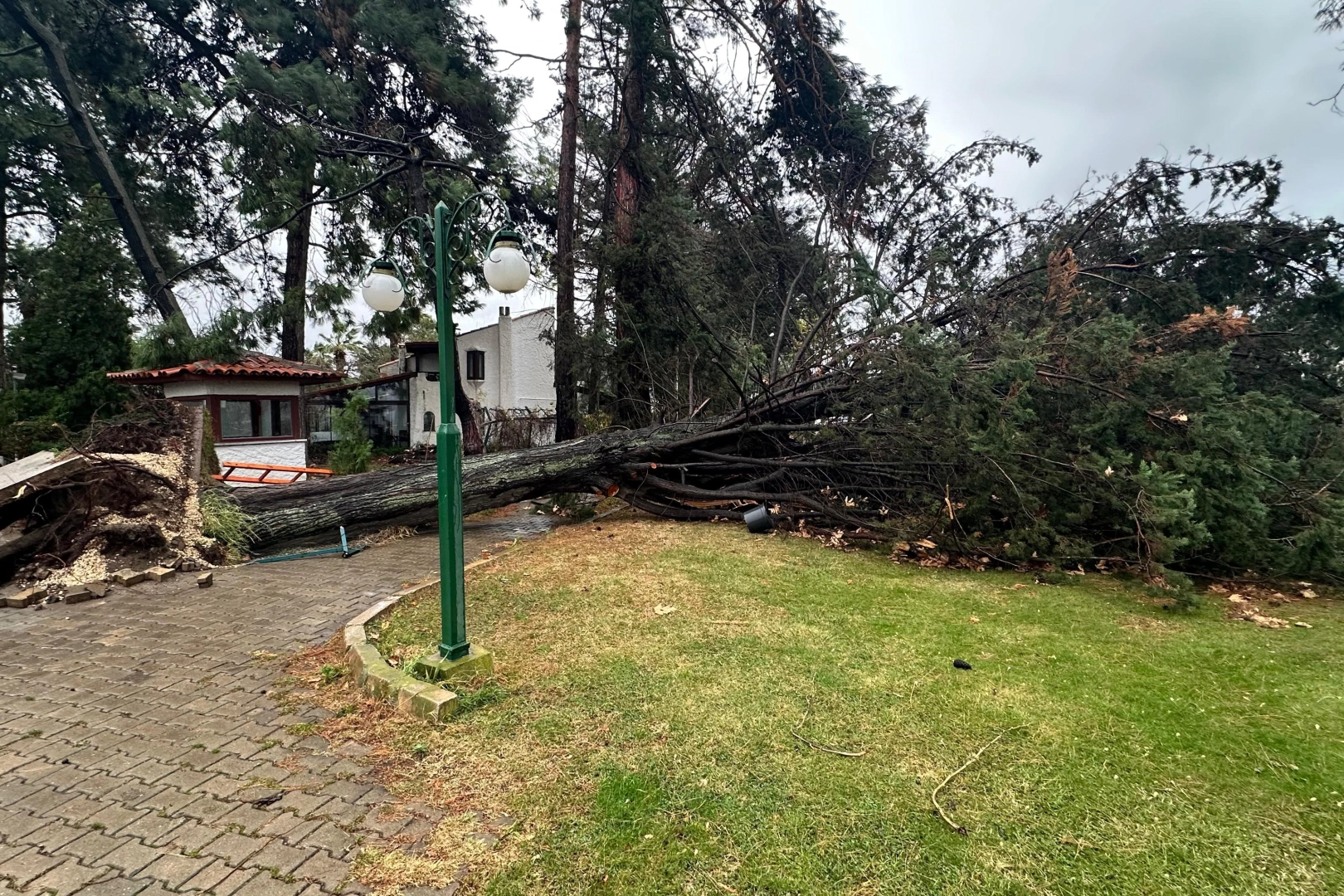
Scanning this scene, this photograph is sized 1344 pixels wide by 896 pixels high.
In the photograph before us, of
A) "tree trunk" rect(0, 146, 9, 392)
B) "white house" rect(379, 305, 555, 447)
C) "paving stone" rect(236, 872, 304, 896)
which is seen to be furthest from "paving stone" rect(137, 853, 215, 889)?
"white house" rect(379, 305, 555, 447)

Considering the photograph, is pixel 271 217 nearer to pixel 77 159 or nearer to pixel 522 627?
pixel 77 159

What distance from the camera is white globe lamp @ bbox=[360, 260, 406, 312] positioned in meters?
3.68

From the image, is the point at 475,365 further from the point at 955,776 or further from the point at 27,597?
the point at 955,776

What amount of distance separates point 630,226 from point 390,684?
31.0 feet

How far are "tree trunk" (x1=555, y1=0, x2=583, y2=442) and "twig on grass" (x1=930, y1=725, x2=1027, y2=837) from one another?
362 inches

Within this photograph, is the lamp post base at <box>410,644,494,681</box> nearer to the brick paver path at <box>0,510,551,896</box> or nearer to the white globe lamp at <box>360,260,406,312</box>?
the brick paver path at <box>0,510,551,896</box>

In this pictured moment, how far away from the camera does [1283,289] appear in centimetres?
701

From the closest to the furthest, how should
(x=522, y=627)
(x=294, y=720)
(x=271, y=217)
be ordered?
(x=294, y=720), (x=522, y=627), (x=271, y=217)

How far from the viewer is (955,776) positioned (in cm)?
247

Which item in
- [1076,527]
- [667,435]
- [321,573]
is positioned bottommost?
[321,573]

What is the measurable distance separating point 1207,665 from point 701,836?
327 centimetres

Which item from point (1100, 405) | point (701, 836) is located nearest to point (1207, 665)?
point (1100, 405)

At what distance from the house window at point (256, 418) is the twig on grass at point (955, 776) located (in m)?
14.8

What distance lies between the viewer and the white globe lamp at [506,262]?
3424mm
